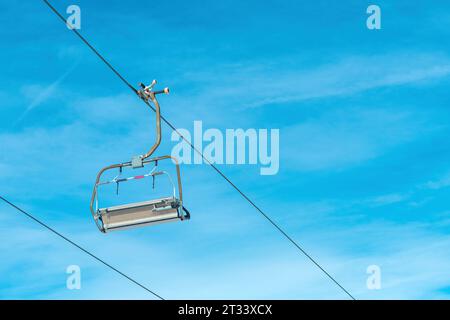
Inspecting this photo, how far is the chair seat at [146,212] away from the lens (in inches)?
754

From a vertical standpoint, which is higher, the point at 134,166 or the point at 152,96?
the point at 152,96

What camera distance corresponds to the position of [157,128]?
20.2 meters

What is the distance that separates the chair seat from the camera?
62.8ft

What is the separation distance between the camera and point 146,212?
19219mm
